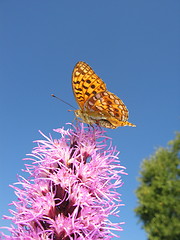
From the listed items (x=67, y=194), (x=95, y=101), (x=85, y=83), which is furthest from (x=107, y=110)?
(x=67, y=194)

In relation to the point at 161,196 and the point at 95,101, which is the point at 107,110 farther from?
the point at 161,196

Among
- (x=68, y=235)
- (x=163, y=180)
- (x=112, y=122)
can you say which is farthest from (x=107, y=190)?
(x=163, y=180)

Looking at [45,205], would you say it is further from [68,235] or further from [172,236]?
[172,236]

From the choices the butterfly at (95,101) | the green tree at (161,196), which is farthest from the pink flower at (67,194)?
the green tree at (161,196)

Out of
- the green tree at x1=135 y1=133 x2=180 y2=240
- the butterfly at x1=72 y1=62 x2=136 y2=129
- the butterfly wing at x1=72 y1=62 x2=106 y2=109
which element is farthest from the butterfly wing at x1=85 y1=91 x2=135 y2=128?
the green tree at x1=135 y1=133 x2=180 y2=240

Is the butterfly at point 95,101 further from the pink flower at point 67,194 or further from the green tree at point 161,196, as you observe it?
the green tree at point 161,196

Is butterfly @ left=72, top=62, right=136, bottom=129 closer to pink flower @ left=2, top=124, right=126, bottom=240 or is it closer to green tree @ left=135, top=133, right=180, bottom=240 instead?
pink flower @ left=2, top=124, right=126, bottom=240
